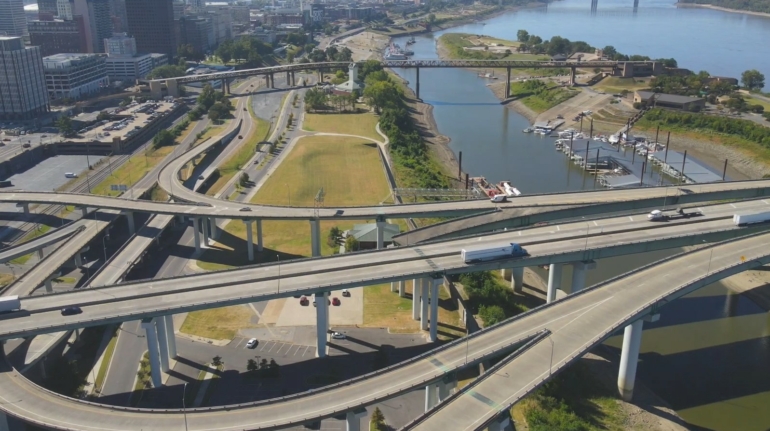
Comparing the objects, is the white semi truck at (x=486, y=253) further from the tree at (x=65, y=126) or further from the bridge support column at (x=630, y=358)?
the tree at (x=65, y=126)

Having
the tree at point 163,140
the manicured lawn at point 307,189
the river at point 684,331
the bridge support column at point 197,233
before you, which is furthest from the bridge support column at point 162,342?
the tree at point 163,140

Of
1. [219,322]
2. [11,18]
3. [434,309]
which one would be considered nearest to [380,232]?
[434,309]

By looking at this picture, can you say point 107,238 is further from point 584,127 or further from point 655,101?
point 655,101

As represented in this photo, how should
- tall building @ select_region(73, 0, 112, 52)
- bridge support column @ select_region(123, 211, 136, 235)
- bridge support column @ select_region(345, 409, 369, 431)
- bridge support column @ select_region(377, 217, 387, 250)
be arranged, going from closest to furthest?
bridge support column @ select_region(345, 409, 369, 431), bridge support column @ select_region(377, 217, 387, 250), bridge support column @ select_region(123, 211, 136, 235), tall building @ select_region(73, 0, 112, 52)

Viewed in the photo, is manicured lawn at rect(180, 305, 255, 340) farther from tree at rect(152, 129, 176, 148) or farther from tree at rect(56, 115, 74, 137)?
tree at rect(56, 115, 74, 137)

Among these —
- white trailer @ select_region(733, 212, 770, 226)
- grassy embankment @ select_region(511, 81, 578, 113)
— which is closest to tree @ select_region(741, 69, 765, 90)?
grassy embankment @ select_region(511, 81, 578, 113)

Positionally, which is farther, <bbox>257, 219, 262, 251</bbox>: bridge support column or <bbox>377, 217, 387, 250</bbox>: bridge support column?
<bbox>257, 219, 262, 251</bbox>: bridge support column
